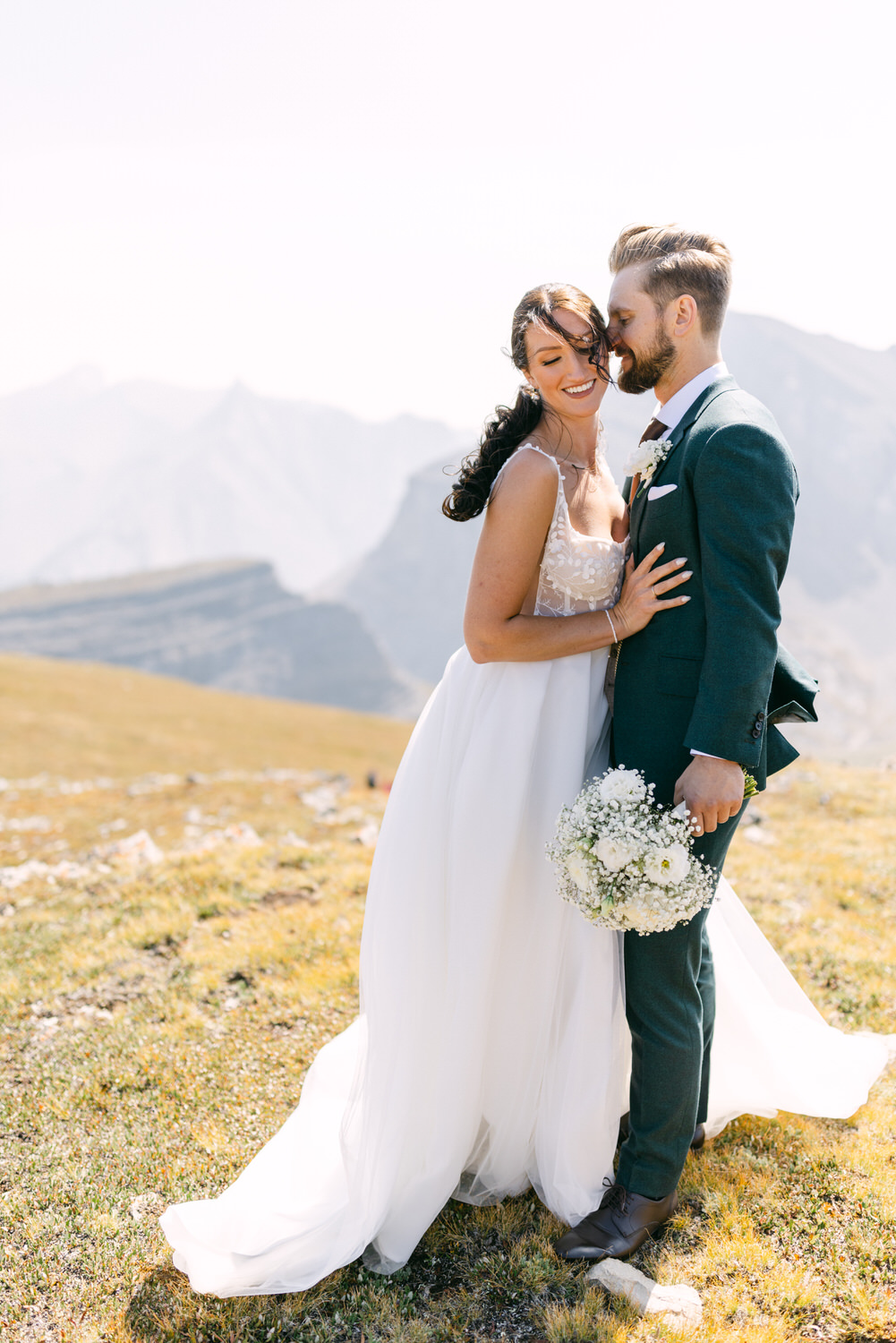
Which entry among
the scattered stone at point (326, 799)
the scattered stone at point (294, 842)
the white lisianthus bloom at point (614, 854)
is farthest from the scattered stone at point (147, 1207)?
the scattered stone at point (326, 799)

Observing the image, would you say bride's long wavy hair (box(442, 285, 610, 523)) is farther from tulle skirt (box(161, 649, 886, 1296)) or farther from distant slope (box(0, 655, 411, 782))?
distant slope (box(0, 655, 411, 782))

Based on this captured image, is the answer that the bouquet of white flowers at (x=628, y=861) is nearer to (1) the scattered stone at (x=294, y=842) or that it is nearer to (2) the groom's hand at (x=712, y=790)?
(2) the groom's hand at (x=712, y=790)

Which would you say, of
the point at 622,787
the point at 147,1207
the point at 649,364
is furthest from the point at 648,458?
the point at 147,1207

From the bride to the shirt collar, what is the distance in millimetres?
335

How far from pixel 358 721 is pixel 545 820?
253ft

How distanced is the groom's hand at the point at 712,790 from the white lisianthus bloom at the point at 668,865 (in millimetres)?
179

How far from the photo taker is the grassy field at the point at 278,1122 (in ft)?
11.3

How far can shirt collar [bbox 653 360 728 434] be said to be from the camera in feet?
11.4

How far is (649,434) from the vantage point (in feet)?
12.0

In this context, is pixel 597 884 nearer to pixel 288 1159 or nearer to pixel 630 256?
pixel 288 1159

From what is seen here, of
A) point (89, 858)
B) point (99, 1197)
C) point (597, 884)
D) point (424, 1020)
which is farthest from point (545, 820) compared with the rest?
point (89, 858)

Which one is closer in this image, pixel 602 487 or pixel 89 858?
pixel 602 487

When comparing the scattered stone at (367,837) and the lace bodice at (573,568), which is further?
the scattered stone at (367,837)

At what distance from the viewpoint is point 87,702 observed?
61188mm
